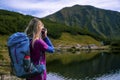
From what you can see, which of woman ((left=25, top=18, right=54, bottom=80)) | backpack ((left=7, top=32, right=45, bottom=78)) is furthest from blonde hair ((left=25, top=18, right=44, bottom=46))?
backpack ((left=7, top=32, right=45, bottom=78))

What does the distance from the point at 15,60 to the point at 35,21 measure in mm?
1375

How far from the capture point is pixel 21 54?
10.5 metres

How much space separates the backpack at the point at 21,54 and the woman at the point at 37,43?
0.26 metres

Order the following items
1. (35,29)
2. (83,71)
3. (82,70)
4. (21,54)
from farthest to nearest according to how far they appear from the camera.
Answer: (82,70)
(83,71)
(35,29)
(21,54)

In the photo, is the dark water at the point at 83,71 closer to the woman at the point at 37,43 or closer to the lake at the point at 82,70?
the lake at the point at 82,70

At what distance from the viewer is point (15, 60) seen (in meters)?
10.6

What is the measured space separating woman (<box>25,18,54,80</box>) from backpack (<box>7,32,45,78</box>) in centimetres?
26

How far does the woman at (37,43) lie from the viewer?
10.8 metres

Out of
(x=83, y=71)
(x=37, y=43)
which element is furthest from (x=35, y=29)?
(x=83, y=71)

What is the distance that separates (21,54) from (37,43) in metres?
0.66

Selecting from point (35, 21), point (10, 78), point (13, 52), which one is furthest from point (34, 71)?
point (10, 78)

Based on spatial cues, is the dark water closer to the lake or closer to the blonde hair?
the lake

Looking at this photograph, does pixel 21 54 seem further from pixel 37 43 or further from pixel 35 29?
pixel 35 29

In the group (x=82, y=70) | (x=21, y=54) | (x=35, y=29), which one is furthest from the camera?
(x=82, y=70)
